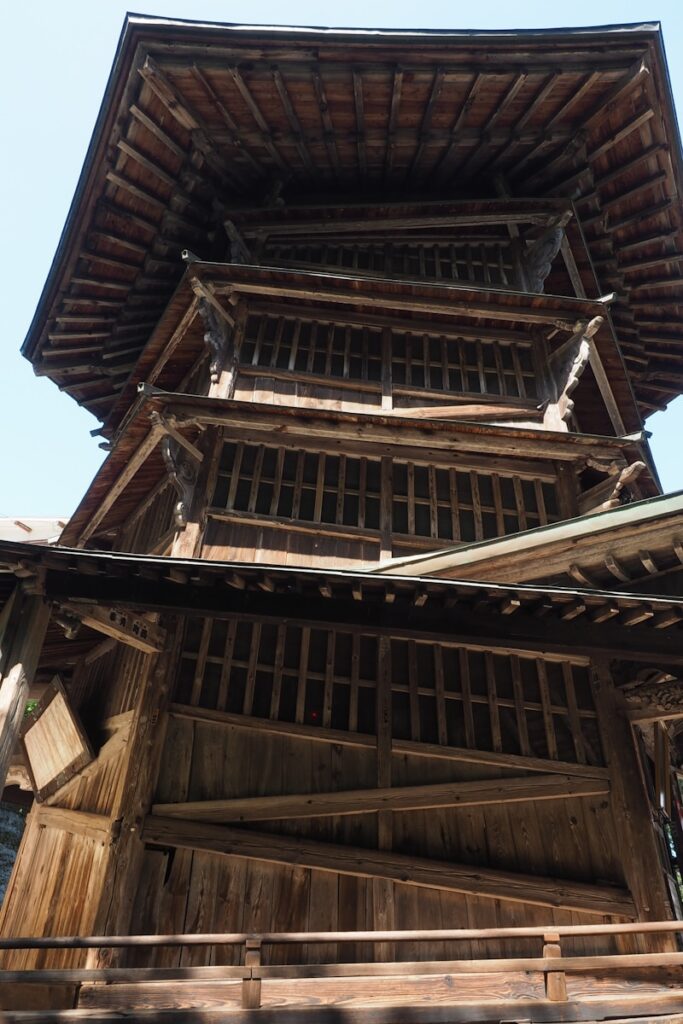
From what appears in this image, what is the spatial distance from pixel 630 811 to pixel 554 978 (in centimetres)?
274

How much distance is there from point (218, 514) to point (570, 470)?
501 centimetres

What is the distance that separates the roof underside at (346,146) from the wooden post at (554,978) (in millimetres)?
11176

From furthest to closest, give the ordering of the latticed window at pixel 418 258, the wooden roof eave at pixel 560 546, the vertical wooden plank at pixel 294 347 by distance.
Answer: the latticed window at pixel 418 258, the vertical wooden plank at pixel 294 347, the wooden roof eave at pixel 560 546

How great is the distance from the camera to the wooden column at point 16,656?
5.57m

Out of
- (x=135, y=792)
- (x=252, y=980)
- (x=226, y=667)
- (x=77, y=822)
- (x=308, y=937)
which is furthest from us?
(x=226, y=667)

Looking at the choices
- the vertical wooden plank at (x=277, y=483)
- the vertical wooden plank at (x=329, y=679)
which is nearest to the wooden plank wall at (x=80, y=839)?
the vertical wooden plank at (x=329, y=679)

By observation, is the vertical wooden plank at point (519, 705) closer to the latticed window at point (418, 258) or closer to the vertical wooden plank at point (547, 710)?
the vertical wooden plank at point (547, 710)

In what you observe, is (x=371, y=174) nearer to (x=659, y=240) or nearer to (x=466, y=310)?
(x=466, y=310)

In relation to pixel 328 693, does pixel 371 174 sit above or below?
above

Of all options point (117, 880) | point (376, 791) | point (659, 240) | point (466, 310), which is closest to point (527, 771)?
point (376, 791)

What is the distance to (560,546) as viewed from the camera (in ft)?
22.0

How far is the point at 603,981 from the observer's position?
6.29m

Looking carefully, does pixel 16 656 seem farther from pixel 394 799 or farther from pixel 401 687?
pixel 401 687

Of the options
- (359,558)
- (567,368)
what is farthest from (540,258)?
(359,558)
